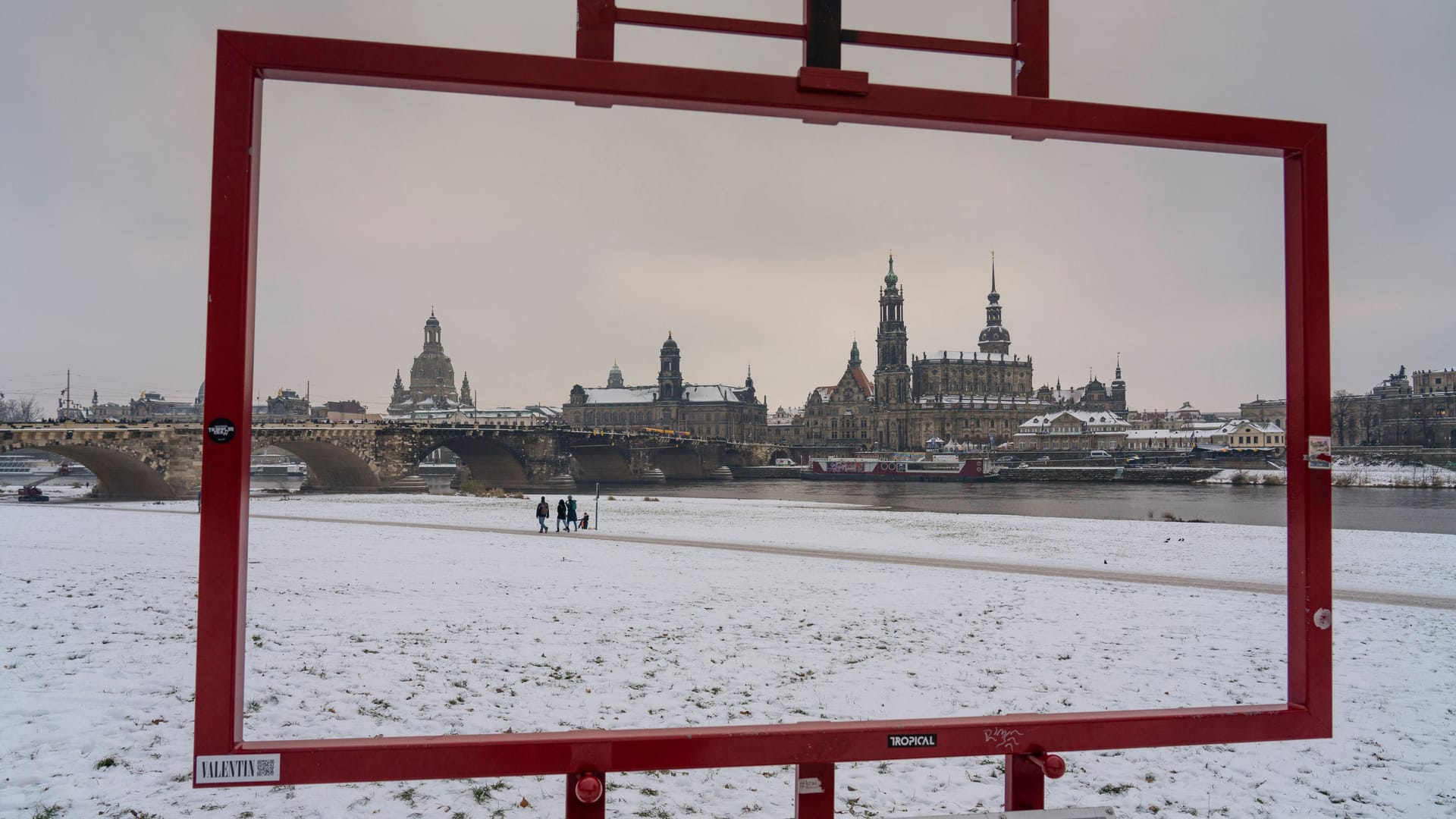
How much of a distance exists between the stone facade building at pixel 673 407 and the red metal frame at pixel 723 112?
391ft

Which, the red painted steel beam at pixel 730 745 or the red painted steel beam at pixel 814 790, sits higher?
the red painted steel beam at pixel 730 745

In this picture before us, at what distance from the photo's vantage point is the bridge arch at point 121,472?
32.0m

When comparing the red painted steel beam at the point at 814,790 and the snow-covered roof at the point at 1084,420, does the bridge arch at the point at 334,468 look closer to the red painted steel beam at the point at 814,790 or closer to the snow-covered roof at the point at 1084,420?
the red painted steel beam at the point at 814,790

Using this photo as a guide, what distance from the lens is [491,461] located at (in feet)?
196

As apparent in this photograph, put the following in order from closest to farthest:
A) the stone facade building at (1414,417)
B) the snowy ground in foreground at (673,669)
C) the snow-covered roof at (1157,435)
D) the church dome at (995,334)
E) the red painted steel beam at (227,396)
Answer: the red painted steel beam at (227,396) → the snowy ground in foreground at (673,669) → the stone facade building at (1414,417) → the snow-covered roof at (1157,435) → the church dome at (995,334)

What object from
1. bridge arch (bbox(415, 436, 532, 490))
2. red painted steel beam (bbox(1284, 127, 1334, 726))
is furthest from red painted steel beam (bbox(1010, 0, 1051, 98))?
bridge arch (bbox(415, 436, 532, 490))

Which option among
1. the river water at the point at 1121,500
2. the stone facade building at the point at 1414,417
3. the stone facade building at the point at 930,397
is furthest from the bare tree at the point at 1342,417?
the stone facade building at the point at 930,397

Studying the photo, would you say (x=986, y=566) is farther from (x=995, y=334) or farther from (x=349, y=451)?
(x=995, y=334)

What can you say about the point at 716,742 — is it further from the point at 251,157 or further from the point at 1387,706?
the point at 1387,706

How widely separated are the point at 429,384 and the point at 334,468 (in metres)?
56.6

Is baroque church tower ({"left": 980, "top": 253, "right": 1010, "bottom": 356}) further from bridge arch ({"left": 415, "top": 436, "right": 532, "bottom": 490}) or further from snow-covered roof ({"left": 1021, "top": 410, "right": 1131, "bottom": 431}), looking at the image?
bridge arch ({"left": 415, "top": 436, "right": 532, "bottom": 490})

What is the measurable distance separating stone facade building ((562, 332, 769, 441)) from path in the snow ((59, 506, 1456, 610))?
336ft

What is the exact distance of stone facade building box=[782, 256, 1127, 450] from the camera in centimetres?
11038

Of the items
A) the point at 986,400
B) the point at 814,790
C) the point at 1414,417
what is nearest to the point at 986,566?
the point at 814,790
